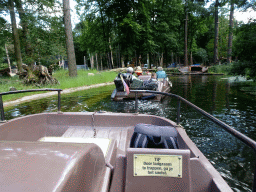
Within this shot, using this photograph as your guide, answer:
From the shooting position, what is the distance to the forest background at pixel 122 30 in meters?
11.9

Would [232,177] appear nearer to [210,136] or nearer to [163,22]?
[210,136]

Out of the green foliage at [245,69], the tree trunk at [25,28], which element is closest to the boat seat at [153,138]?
the green foliage at [245,69]

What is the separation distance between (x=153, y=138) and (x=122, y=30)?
26.3 m

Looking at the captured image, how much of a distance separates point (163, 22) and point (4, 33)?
2323 cm

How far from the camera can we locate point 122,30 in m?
26.3

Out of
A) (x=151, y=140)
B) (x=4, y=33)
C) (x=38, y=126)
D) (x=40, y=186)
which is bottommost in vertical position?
(x=38, y=126)

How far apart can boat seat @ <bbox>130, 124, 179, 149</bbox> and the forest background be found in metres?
11.0

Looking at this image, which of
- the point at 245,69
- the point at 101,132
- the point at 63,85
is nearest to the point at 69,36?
the point at 63,85

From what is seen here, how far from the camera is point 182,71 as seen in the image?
28391mm

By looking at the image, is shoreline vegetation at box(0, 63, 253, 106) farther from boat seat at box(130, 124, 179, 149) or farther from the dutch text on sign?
the dutch text on sign

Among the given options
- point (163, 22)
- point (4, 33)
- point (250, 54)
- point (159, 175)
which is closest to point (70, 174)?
point (159, 175)

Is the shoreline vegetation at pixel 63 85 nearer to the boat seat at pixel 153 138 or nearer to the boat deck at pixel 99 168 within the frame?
the boat deck at pixel 99 168

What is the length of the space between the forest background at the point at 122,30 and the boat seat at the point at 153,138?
11040mm

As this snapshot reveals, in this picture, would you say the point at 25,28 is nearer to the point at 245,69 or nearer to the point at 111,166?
the point at 245,69
